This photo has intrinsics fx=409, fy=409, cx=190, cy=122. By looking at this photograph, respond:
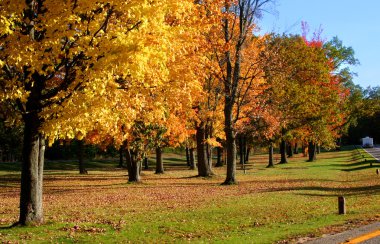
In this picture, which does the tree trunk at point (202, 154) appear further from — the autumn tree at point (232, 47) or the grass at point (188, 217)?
the grass at point (188, 217)

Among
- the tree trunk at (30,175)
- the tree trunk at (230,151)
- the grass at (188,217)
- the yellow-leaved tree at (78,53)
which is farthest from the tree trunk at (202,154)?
the yellow-leaved tree at (78,53)

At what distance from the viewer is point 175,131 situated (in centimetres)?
2716

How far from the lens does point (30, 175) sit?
11.4 metres

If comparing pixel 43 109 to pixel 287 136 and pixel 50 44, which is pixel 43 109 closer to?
pixel 50 44

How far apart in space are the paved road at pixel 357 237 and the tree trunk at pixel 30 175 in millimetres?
7493

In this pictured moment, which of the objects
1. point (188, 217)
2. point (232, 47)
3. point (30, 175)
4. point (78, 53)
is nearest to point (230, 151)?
point (232, 47)

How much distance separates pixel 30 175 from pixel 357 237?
334 inches

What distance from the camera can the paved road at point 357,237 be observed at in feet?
26.0

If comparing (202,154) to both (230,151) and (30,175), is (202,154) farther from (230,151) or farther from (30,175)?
(30,175)

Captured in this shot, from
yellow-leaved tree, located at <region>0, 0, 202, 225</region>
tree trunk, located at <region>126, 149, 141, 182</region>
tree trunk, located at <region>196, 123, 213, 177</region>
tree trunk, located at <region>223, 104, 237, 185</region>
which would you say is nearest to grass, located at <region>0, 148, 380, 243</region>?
yellow-leaved tree, located at <region>0, 0, 202, 225</region>

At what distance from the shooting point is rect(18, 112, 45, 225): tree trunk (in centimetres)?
1128

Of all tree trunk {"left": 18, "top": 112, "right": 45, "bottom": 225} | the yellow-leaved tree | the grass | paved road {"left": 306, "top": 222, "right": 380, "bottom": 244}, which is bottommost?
the grass

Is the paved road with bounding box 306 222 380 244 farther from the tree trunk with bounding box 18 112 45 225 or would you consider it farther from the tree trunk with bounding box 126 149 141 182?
the tree trunk with bounding box 126 149 141 182

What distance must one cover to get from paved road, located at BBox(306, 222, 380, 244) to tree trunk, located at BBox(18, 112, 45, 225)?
749cm
